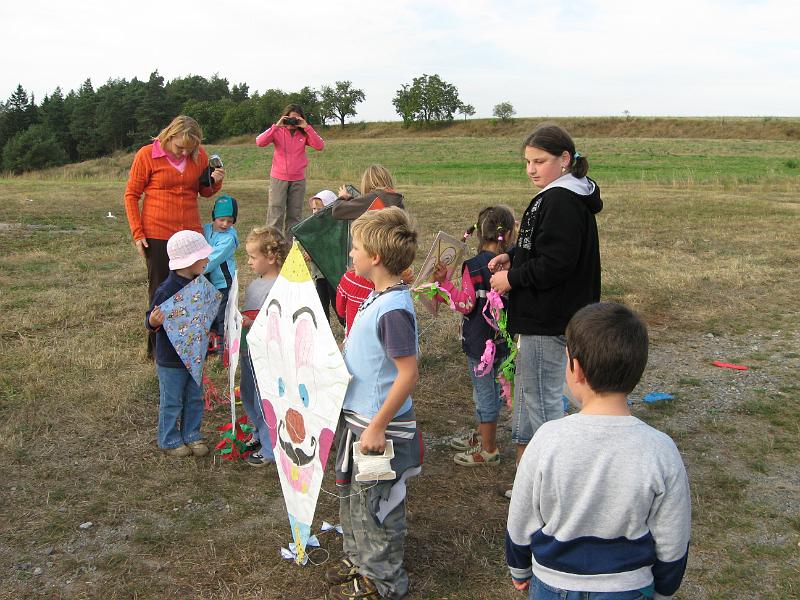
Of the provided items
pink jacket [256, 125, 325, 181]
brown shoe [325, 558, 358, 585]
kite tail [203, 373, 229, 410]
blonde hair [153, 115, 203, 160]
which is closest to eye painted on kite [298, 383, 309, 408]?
brown shoe [325, 558, 358, 585]

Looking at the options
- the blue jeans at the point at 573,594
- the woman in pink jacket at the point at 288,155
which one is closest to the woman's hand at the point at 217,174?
the woman in pink jacket at the point at 288,155

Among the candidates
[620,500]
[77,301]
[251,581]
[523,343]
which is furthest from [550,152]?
[77,301]

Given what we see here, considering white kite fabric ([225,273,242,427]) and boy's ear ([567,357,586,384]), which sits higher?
boy's ear ([567,357,586,384])

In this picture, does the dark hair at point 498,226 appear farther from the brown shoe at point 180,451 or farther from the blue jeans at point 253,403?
the brown shoe at point 180,451

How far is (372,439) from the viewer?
9.89 ft

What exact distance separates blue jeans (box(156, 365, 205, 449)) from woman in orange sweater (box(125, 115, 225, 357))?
6.02ft

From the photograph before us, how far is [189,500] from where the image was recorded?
425 cm

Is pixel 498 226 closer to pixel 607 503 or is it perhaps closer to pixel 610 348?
pixel 610 348

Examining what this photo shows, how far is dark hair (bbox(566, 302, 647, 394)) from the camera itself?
2.14 metres

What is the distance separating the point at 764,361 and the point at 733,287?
124 inches

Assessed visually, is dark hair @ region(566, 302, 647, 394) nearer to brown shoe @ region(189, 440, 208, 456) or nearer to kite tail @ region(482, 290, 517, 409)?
kite tail @ region(482, 290, 517, 409)

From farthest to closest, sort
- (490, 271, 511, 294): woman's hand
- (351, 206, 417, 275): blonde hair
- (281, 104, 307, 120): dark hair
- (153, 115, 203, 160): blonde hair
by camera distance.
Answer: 1. (281, 104, 307, 120): dark hair
2. (153, 115, 203, 160): blonde hair
3. (490, 271, 511, 294): woman's hand
4. (351, 206, 417, 275): blonde hair

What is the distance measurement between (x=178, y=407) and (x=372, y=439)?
7.23ft

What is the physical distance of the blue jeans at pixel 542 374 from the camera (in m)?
3.76
